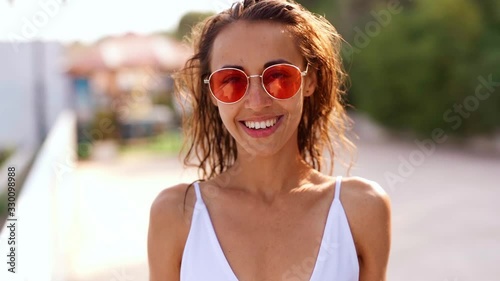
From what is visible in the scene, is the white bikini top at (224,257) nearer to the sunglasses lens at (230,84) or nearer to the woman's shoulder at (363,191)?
the woman's shoulder at (363,191)

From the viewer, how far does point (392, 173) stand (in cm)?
1157

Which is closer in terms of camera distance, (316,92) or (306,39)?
(306,39)

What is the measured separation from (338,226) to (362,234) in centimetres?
7

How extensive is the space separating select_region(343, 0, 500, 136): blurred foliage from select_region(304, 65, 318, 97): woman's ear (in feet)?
33.8

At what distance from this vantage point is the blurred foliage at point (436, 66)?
12.2 metres

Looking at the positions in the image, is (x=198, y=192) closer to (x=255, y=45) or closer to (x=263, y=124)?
(x=263, y=124)

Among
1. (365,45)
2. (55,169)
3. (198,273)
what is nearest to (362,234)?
(198,273)

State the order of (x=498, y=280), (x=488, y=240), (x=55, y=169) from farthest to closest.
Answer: (x=488, y=240), (x=498, y=280), (x=55, y=169)

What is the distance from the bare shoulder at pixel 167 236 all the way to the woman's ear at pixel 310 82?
0.48 m

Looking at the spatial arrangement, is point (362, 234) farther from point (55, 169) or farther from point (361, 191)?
point (55, 169)

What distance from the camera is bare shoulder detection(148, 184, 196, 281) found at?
184 centimetres

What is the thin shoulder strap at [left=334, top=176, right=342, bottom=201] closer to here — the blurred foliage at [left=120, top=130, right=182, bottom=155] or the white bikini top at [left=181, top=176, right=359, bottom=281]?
the white bikini top at [left=181, top=176, right=359, bottom=281]

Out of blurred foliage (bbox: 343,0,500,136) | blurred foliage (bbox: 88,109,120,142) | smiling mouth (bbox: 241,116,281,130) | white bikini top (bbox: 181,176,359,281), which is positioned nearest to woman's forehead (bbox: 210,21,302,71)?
smiling mouth (bbox: 241,116,281,130)

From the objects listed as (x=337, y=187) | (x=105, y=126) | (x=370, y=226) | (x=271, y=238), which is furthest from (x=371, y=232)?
(x=105, y=126)
